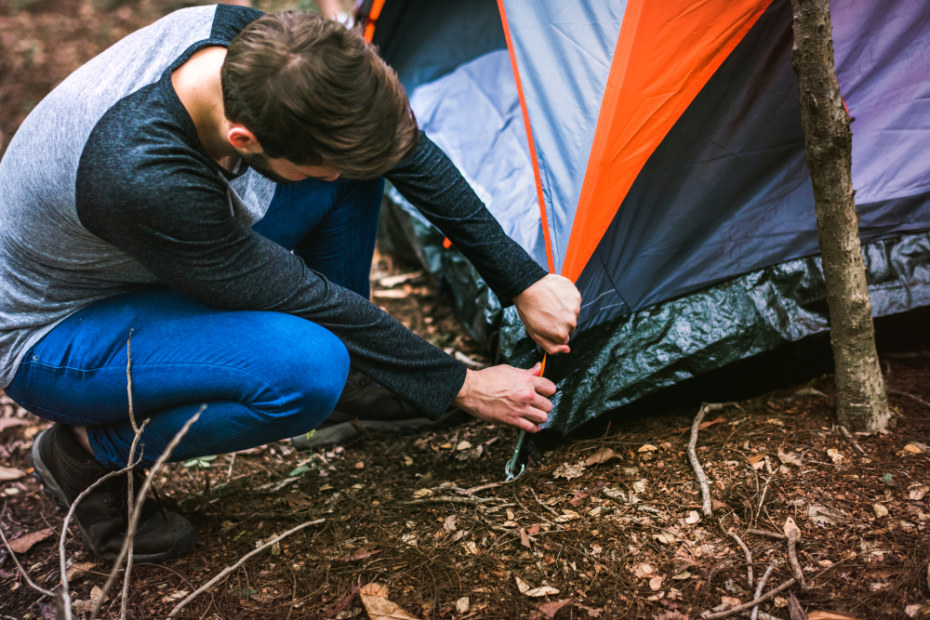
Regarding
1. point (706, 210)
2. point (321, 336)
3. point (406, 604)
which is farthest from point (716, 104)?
point (406, 604)

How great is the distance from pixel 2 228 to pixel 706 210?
1.54m

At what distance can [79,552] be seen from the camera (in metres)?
1.61

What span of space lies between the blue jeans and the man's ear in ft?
1.12

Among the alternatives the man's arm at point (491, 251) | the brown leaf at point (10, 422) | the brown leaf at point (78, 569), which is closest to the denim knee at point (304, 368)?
the man's arm at point (491, 251)

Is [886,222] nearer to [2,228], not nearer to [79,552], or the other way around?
[2,228]

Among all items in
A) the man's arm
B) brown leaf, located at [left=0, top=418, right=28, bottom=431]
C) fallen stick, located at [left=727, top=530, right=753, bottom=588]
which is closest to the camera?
fallen stick, located at [left=727, top=530, right=753, bottom=588]

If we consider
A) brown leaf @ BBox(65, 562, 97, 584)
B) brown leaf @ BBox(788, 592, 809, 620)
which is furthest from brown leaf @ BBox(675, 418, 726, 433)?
brown leaf @ BBox(65, 562, 97, 584)

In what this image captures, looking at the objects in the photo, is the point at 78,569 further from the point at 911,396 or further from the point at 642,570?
the point at 911,396

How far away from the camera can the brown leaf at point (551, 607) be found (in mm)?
1248

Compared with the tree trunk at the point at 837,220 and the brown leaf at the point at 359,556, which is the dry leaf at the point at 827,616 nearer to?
the tree trunk at the point at 837,220

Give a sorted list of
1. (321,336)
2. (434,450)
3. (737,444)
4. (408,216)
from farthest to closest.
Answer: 1. (408,216)
2. (434,450)
3. (737,444)
4. (321,336)

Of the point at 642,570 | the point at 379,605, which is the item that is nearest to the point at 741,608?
the point at 642,570

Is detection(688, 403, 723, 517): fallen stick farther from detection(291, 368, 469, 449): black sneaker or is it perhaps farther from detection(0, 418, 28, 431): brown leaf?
detection(0, 418, 28, 431): brown leaf

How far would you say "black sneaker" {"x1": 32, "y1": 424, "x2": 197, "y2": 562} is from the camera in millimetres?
1498
